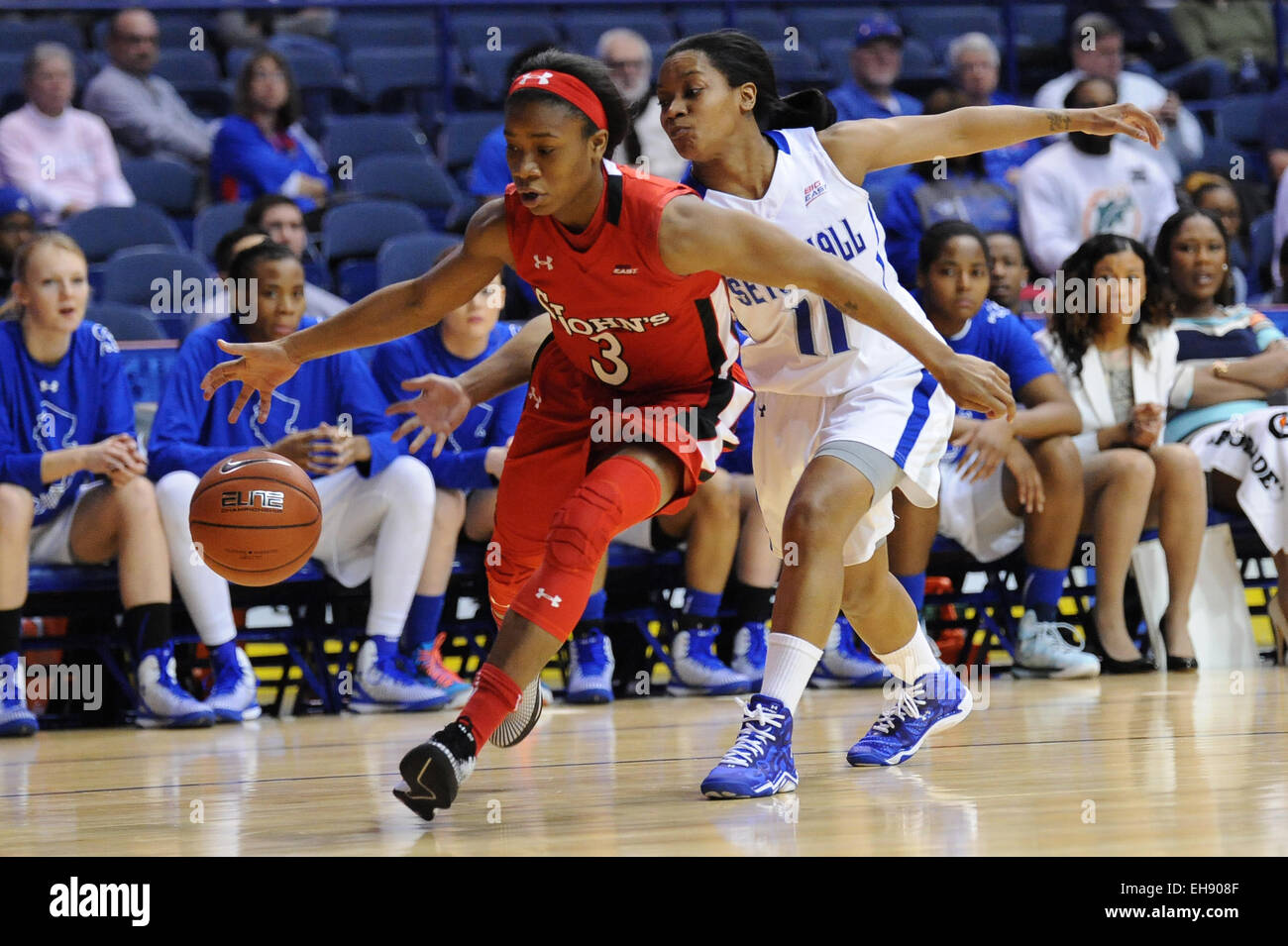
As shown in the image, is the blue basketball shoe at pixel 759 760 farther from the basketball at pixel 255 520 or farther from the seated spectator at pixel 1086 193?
the seated spectator at pixel 1086 193

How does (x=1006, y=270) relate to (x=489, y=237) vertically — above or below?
above

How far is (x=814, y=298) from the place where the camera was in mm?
3699

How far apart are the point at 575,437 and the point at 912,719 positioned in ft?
3.38

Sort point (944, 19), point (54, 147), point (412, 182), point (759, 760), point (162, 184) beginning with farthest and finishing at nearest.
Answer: point (944, 19)
point (162, 184)
point (412, 182)
point (54, 147)
point (759, 760)

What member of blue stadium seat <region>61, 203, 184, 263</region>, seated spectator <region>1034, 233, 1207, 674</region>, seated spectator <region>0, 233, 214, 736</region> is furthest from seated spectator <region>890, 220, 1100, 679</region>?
blue stadium seat <region>61, 203, 184, 263</region>

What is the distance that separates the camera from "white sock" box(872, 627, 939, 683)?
3.87 meters

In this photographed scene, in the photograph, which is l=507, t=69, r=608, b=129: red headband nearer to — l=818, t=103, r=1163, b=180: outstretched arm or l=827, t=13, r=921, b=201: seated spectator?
l=818, t=103, r=1163, b=180: outstretched arm

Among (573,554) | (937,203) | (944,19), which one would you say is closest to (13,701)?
(573,554)

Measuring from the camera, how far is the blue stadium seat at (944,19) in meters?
10.8

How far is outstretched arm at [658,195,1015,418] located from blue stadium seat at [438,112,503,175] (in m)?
5.97

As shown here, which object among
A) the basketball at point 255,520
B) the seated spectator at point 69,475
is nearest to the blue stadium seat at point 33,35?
the seated spectator at point 69,475

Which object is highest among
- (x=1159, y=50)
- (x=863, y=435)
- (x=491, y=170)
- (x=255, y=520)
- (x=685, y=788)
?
(x=1159, y=50)

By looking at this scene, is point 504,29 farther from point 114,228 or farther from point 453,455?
point 453,455
